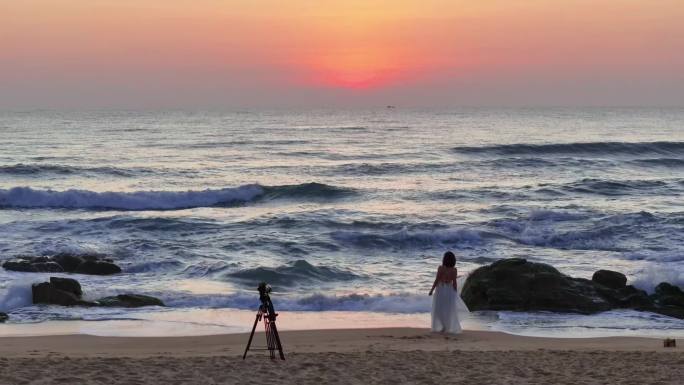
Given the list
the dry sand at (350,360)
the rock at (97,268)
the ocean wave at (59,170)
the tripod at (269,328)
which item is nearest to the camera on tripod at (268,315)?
the tripod at (269,328)

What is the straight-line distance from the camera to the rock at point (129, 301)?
51.1ft

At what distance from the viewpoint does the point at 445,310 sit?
13180 mm

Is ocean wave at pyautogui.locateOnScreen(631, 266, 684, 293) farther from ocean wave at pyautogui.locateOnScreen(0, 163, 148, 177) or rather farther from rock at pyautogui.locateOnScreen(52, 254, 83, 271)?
ocean wave at pyautogui.locateOnScreen(0, 163, 148, 177)

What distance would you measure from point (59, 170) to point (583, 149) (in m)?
33.7

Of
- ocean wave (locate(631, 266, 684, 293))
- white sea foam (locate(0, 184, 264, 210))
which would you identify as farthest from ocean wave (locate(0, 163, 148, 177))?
ocean wave (locate(631, 266, 684, 293))

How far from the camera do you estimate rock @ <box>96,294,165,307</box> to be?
613 inches

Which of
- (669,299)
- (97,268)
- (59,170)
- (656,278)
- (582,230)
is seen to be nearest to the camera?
(669,299)

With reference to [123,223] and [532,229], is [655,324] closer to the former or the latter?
[532,229]

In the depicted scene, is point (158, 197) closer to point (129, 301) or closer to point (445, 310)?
point (129, 301)

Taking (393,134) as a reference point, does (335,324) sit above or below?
below

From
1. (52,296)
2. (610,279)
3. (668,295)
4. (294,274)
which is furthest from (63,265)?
(668,295)

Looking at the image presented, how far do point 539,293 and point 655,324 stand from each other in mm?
2158

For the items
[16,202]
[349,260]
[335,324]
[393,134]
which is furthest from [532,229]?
[393,134]

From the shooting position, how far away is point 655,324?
14555 millimetres
